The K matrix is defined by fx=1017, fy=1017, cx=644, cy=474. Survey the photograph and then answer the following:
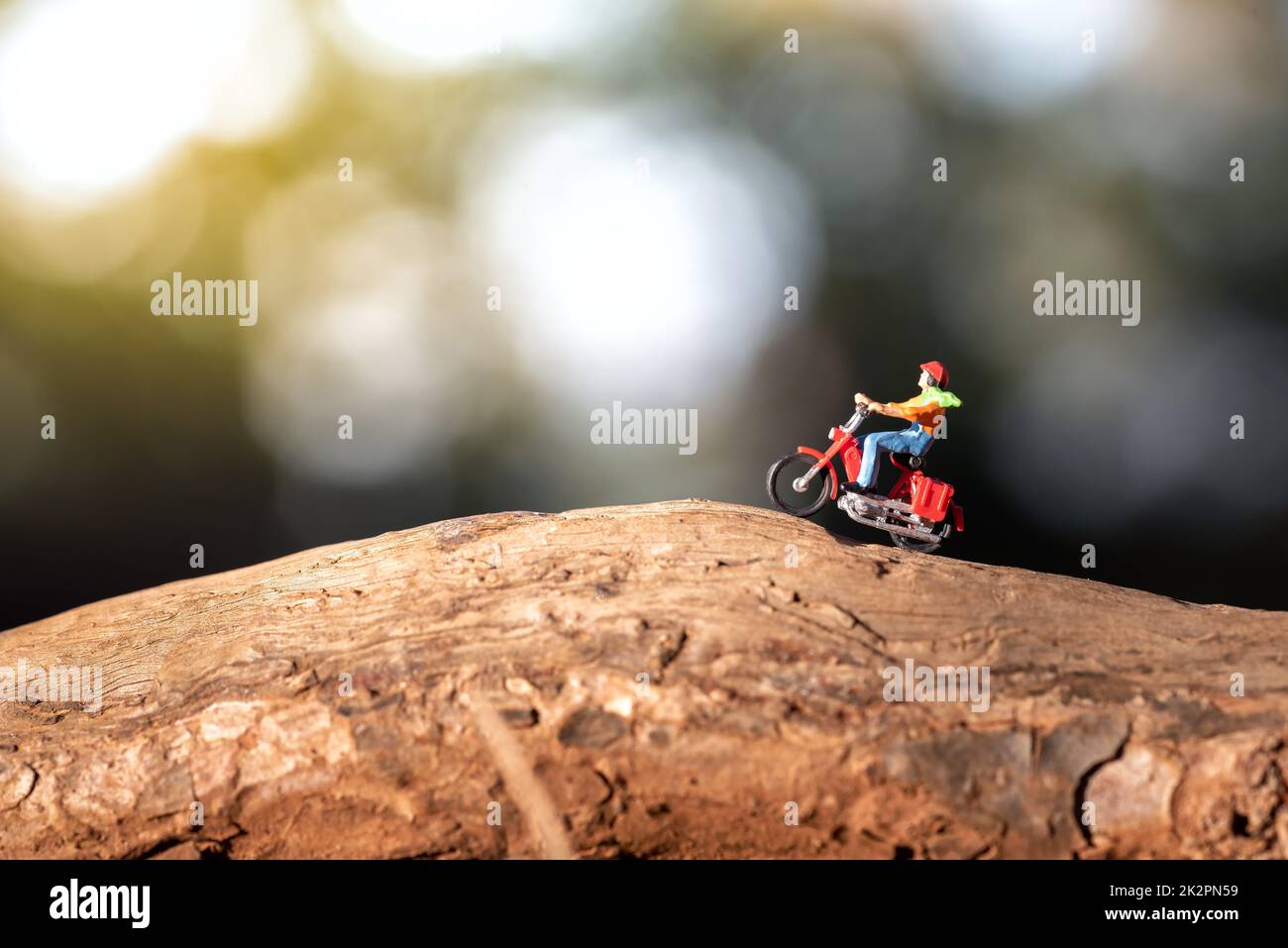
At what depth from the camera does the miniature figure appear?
4.09 metres

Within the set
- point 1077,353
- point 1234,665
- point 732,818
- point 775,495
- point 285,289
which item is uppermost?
point 285,289

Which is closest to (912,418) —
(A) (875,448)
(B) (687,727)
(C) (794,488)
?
(A) (875,448)

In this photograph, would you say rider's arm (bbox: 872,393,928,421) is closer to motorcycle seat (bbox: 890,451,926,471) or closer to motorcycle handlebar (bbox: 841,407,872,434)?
motorcycle handlebar (bbox: 841,407,872,434)

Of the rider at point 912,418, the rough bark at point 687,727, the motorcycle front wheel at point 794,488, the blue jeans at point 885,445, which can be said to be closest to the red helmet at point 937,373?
the rider at point 912,418

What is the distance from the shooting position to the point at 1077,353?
17.2ft

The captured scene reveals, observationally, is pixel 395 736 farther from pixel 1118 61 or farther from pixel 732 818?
pixel 1118 61

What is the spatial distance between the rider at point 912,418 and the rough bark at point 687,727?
0.58 metres

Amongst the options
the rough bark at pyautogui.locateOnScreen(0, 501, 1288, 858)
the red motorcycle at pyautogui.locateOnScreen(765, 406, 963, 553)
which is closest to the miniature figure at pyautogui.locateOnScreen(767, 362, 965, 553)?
the red motorcycle at pyautogui.locateOnScreen(765, 406, 963, 553)

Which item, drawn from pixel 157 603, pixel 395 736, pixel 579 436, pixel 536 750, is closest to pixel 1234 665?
pixel 536 750

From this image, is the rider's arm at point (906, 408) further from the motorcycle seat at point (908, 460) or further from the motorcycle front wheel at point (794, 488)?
the motorcycle front wheel at point (794, 488)

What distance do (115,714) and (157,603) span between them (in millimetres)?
761

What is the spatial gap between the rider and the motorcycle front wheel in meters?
0.12

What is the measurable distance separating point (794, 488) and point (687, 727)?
1.43m

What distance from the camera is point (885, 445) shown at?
4117mm
